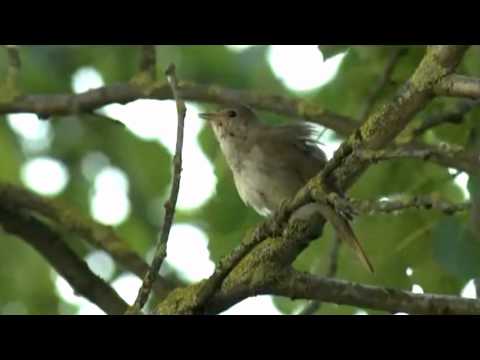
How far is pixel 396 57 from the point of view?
512 cm

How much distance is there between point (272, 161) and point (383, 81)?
2.14 feet

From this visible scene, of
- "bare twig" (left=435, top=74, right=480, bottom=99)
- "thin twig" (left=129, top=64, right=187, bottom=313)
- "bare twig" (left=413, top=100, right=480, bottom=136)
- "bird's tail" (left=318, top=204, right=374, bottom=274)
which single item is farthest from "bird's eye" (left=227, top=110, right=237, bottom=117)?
"thin twig" (left=129, top=64, right=187, bottom=313)

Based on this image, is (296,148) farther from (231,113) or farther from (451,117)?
(451,117)

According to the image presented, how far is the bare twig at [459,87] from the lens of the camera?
2902 millimetres

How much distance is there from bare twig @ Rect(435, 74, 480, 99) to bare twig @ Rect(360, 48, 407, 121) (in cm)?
195

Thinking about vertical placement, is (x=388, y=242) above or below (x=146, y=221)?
below

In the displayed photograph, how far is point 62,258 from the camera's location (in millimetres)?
4906

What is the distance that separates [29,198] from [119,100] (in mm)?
614

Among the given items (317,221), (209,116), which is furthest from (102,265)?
(317,221)

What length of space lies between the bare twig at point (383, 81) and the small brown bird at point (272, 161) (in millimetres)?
306

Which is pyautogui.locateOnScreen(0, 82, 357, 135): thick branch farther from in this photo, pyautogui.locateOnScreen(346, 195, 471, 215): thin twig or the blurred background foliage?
pyautogui.locateOnScreen(346, 195, 471, 215): thin twig
